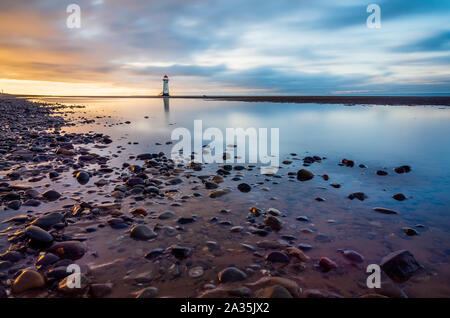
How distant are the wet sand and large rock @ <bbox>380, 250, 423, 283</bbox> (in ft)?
0.27

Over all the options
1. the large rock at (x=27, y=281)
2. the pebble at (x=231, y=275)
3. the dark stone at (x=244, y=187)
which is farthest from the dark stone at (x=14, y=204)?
the dark stone at (x=244, y=187)

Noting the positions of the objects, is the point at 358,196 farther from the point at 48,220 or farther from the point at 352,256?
the point at 48,220

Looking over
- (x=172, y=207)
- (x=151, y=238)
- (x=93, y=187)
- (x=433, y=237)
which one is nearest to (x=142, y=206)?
(x=172, y=207)

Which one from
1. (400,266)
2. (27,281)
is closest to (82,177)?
(27,281)

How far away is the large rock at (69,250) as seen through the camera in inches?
129

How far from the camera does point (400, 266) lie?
3.12 m

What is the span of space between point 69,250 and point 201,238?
189cm

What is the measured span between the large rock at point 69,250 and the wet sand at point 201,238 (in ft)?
0.06

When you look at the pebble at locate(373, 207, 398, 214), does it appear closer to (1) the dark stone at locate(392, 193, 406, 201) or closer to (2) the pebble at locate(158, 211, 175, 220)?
(1) the dark stone at locate(392, 193, 406, 201)

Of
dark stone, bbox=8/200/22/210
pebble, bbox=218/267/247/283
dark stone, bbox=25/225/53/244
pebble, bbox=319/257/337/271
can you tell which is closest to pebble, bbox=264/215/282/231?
pebble, bbox=319/257/337/271

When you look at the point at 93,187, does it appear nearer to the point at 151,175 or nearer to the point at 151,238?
the point at 151,175

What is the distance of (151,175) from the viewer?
7004 millimetres

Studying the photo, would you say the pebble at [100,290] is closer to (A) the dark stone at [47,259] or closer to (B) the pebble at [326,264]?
(A) the dark stone at [47,259]

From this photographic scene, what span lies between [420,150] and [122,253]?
13.6 metres
